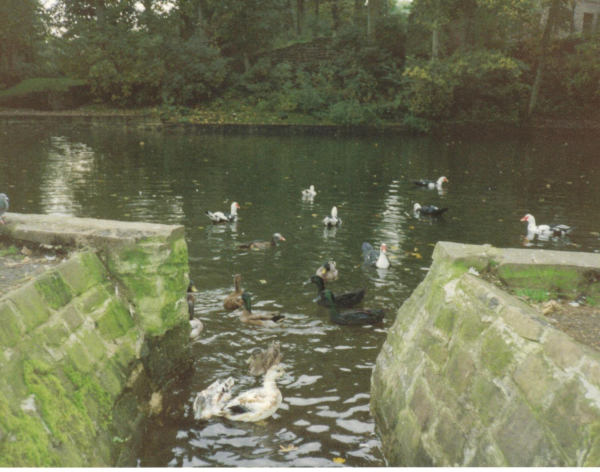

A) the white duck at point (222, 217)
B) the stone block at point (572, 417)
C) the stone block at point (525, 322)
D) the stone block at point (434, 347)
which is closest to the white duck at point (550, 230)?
the white duck at point (222, 217)

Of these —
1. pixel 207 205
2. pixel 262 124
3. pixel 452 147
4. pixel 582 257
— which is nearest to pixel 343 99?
pixel 262 124

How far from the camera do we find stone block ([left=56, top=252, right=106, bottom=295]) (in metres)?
4.93

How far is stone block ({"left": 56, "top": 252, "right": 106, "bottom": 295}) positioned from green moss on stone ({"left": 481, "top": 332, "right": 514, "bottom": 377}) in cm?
326

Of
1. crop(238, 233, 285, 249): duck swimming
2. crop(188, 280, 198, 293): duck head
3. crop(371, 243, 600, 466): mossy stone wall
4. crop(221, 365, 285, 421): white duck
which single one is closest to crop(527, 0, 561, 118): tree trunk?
crop(238, 233, 285, 249): duck swimming

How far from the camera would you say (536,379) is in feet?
11.3

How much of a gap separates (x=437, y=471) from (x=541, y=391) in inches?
29.4

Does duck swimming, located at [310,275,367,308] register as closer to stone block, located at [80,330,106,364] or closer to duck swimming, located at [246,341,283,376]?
duck swimming, located at [246,341,283,376]

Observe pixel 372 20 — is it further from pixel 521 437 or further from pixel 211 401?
pixel 521 437

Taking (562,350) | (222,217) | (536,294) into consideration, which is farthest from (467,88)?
(562,350)

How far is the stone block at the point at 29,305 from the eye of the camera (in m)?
4.09

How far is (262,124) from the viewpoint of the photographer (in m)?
35.8

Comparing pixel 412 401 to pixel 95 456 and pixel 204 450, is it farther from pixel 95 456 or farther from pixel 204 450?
pixel 95 456

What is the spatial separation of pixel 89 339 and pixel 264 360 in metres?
2.24

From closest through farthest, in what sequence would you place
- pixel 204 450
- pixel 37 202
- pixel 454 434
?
pixel 454 434 → pixel 204 450 → pixel 37 202
